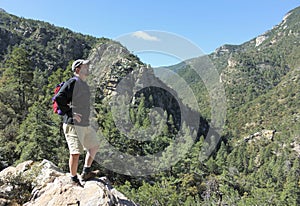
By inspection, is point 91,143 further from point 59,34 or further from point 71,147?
point 59,34

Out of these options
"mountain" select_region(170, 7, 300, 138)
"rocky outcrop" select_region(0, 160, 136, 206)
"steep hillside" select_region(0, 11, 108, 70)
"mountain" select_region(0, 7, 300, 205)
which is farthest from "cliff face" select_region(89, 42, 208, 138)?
"steep hillside" select_region(0, 11, 108, 70)

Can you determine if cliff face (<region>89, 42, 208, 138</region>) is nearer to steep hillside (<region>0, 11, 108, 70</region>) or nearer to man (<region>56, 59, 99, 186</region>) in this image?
man (<region>56, 59, 99, 186</region>)

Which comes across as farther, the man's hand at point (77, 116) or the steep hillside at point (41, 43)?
the steep hillside at point (41, 43)

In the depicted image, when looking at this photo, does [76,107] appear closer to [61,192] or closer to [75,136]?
[75,136]

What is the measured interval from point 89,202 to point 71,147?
2.99ft

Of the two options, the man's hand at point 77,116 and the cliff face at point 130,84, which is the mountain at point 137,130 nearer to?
the cliff face at point 130,84

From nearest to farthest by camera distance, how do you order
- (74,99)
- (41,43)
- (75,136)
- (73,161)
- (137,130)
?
1. (74,99)
2. (75,136)
3. (73,161)
4. (137,130)
5. (41,43)

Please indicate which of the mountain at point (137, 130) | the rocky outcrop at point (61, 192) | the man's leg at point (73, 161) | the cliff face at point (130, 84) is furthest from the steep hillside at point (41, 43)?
the man's leg at point (73, 161)

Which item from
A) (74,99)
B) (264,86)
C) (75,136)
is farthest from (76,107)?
(264,86)

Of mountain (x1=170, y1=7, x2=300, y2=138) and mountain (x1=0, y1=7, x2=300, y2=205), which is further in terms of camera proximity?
mountain (x1=170, y1=7, x2=300, y2=138)

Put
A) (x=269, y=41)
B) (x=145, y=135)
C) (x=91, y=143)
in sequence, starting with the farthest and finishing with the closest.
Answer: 1. (x=269, y=41)
2. (x=145, y=135)
3. (x=91, y=143)

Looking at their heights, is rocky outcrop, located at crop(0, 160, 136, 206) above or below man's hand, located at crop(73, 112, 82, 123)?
below

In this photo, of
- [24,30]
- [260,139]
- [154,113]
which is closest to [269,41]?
[260,139]

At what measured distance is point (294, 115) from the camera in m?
86.0
